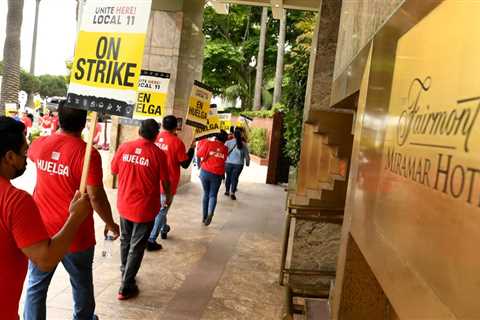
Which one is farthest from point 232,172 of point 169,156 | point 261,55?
point 261,55

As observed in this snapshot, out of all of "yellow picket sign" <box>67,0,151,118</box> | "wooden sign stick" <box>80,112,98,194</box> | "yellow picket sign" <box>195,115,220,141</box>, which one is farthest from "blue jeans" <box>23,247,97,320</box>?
"yellow picket sign" <box>195,115,220,141</box>

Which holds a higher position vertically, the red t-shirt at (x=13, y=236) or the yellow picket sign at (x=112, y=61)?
the yellow picket sign at (x=112, y=61)

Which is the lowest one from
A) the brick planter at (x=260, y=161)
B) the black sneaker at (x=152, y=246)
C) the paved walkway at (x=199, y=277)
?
the paved walkway at (x=199, y=277)

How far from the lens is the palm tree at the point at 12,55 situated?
648 inches

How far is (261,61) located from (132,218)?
24.9 meters

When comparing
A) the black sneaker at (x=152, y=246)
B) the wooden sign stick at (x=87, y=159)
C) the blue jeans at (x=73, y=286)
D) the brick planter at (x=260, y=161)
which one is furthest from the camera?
the brick planter at (x=260, y=161)

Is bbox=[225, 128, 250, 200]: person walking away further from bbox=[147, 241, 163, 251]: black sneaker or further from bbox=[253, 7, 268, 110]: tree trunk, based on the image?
bbox=[253, 7, 268, 110]: tree trunk

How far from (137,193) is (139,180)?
0.46ft

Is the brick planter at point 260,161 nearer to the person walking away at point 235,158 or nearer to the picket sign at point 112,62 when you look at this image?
the person walking away at point 235,158

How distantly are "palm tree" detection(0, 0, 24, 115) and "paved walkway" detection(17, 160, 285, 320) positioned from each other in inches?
433

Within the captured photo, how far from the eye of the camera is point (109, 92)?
354 cm

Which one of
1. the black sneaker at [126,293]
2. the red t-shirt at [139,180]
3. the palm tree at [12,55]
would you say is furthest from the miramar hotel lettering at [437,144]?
the palm tree at [12,55]

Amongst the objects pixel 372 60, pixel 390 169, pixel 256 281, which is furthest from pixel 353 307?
pixel 256 281

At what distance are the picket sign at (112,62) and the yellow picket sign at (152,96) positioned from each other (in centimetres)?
415
